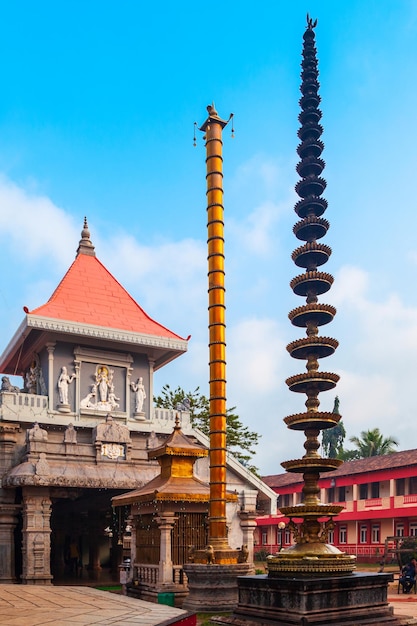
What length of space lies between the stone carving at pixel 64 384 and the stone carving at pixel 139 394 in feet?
8.12

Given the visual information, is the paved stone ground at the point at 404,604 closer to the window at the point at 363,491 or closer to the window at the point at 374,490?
the window at the point at 374,490

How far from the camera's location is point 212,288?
15828 mm

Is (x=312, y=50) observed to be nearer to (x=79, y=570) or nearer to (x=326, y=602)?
(x=326, y=602)

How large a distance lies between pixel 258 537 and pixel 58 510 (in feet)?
85.5

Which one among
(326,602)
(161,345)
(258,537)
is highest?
(161,345)

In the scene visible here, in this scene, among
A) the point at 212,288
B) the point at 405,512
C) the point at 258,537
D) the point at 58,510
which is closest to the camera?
the point at 212,288

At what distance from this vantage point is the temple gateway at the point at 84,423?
20.5 m

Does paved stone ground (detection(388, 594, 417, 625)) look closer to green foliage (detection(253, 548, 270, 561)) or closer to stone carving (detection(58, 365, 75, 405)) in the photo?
stone carving (detection(58, 365, 75, 405))

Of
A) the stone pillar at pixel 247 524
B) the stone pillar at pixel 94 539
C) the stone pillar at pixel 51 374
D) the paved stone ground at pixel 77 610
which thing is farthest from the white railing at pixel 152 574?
the stone pillar at pixel 94 539

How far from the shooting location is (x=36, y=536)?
20.0 metres

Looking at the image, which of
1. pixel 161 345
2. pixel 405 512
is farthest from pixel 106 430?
pixel 405 512

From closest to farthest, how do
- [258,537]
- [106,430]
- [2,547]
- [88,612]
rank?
1. [88,612]
2. [2,547]
3. [106,430]
4. [258,537]

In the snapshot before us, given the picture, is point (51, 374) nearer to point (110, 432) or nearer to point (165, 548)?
point (110, 432)

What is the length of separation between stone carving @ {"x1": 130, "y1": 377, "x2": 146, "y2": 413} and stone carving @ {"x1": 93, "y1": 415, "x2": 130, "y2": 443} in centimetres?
175
